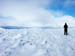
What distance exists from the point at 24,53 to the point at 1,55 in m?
1.31

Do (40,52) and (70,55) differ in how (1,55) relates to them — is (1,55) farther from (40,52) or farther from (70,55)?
(70,55)

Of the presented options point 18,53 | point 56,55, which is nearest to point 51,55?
point 56,55

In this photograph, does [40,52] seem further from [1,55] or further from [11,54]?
[1,55]

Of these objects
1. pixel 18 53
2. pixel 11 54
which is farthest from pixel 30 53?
pixel 11 54

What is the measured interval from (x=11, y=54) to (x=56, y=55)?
267 cm

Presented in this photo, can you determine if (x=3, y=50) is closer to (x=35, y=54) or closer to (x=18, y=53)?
(x=18, y=53)

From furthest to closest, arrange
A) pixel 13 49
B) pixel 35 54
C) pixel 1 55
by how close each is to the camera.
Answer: pixel 13 49, pixel 35 54, pixel 1 55

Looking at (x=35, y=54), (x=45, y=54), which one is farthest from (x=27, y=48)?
(x=45, y=54)

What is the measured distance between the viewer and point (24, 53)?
4.63m

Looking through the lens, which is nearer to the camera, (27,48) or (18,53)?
(18,53)

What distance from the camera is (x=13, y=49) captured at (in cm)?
486

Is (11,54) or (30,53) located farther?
(30,53)

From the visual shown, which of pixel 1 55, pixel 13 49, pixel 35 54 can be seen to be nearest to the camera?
pixel 1 55

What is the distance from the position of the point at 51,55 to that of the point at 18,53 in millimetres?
2016
